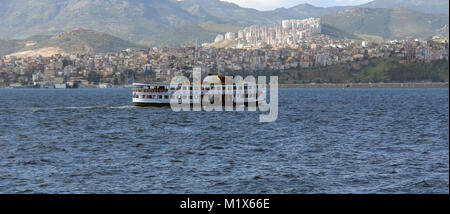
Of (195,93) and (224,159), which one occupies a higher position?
(195,93)

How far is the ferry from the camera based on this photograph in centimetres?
8644

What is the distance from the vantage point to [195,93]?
8731 centimetres

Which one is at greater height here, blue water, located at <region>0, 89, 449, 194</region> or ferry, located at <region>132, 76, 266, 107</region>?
ferry, located at <region>132, 76, 266, 107</region>

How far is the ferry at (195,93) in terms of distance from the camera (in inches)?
3403

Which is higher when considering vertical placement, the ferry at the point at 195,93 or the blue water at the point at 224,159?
the ferry at the point at 195,93

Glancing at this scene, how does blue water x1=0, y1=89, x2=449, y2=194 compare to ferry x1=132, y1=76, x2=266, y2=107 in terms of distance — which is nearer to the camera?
blue water x1=0, y1=89, x2=449, y2=194

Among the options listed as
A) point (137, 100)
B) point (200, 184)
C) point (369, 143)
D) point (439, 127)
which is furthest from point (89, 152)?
point (137, 100)

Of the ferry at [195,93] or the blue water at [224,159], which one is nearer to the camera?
the blue water at [224,159]

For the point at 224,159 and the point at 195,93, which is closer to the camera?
the point at 224,159
